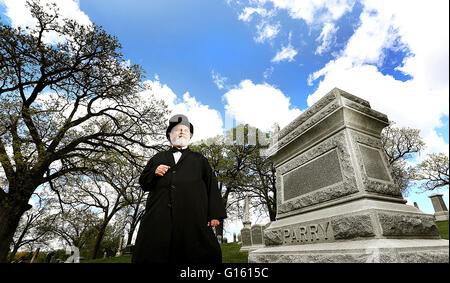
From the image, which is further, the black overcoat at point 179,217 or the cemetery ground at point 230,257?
the cemetery ground at point 230,257

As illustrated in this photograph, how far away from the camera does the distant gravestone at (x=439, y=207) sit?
54.0 feet

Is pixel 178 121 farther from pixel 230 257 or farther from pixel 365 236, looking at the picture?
pixel 230 257

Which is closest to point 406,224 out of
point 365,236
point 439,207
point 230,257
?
point 365,236

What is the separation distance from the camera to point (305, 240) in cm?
328

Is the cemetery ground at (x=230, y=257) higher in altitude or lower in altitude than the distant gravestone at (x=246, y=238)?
lower

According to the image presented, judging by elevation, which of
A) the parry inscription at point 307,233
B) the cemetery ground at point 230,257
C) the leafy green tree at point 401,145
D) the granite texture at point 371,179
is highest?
the leafy green tree at point 401,145

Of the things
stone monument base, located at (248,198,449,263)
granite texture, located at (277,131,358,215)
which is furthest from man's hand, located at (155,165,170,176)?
granite texture, located at (277,131,358,215)

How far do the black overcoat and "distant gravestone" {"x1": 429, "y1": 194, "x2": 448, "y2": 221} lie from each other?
74.2ft

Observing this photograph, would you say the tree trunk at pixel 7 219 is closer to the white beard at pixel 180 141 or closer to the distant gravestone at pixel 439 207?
the white beard at pixel 180 141

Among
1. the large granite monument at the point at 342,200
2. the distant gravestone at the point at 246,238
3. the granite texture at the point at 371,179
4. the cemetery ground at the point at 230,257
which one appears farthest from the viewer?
the distant gravestone at the point at 246,238

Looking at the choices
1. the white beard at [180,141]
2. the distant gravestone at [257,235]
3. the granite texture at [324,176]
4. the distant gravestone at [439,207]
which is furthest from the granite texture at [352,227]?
the distant gravestone at [439,207]

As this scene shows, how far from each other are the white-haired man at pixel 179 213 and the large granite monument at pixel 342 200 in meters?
1.58

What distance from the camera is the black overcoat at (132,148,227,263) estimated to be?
219 centimetres

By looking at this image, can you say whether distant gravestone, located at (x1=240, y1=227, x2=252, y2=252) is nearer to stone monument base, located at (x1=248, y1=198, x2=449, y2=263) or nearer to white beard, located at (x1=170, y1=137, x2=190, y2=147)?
stone monument base, located at (x1=248, y1=198, x2=449, y2=263)
